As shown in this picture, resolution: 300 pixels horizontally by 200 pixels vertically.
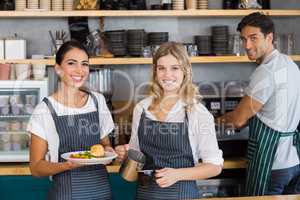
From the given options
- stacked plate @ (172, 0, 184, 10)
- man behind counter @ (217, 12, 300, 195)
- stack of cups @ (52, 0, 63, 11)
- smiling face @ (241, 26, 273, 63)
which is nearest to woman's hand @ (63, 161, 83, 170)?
man behind counter @ (217, 12, 300, 195)

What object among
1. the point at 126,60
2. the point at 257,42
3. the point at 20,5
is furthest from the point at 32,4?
the point at 257,42

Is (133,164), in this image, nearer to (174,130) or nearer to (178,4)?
(174,130)

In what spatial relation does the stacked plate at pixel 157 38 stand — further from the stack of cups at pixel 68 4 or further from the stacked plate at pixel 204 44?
the stack of cups at pixel 68 4

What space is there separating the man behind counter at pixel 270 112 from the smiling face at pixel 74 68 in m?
0.99

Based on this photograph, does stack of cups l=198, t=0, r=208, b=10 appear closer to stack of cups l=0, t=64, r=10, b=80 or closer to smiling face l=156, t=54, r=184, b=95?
stack of cups l=0, t=64, r=10, b=80

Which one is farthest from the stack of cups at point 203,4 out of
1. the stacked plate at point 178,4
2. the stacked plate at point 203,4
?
the stacked plate at point 178,4

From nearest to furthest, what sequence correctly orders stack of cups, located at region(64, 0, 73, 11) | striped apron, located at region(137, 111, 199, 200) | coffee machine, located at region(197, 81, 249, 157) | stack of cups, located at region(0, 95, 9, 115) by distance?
striped apron, located at region(137, 111, 199, 200) < coffee machine, located at region(197, 81, 249, 157) < stack of cups, located at region(0, 95, 9, 115) < stack of cups, located at region(64, 0, 73, 11)

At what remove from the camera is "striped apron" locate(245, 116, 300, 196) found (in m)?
2.97

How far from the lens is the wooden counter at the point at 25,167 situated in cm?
342

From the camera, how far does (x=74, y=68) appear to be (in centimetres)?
243

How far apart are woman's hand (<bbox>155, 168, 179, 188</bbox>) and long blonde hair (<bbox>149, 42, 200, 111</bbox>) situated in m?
0.32

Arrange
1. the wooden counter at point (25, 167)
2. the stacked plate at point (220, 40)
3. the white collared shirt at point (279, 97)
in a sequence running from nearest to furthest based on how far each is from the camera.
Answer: the white collared shirt at point (279, 97) → the wooden counter at point (25, 167) → the stacked plate at point (220, 40)

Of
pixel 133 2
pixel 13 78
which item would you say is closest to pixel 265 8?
pixel 133 2

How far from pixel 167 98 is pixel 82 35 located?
1813 mm
